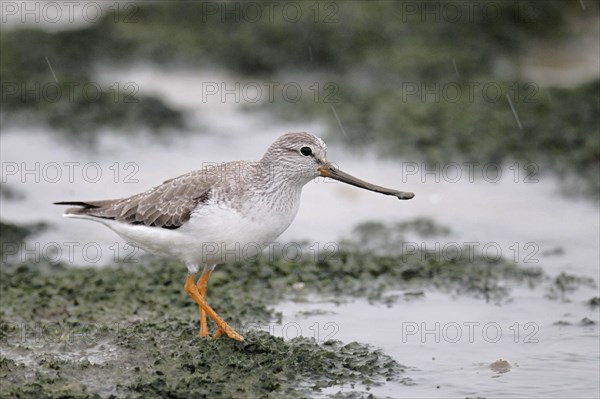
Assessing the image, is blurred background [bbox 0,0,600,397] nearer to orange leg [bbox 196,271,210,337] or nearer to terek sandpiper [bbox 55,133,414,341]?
orange leg [bbox 196,271,210,337]

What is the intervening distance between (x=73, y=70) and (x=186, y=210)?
9.09 metres

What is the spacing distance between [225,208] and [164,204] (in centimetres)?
73

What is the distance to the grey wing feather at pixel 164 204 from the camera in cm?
862

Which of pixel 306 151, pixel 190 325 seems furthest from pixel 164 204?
pixel 306 151

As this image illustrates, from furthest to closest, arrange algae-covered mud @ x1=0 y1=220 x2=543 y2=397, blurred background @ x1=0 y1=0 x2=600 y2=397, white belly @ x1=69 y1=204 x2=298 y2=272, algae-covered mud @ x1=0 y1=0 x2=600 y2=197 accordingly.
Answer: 1. algae-covered mud @ x1=0 y1=0 x2=600 y2=197
2. blurred background @ x1=0 y1=0 x2=600 y2=397
3. white belly @ x1=69 y1=204 x2=298 y2=272
4. algae-covered mud @ x1=0 y1=220 x2=543 y2=397

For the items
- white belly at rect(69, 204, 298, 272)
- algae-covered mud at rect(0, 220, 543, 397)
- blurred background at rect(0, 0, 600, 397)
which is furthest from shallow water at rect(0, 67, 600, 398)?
white belly at rect(69, 204, 298, 272)

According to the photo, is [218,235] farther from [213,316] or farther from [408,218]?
[408,218]

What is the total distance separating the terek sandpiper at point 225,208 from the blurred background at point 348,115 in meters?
1.54

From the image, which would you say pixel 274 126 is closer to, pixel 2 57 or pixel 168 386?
pixel 2 57

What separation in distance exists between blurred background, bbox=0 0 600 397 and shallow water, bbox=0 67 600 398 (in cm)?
3

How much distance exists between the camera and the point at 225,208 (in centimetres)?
837

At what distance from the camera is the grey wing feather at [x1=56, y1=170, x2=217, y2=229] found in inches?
340

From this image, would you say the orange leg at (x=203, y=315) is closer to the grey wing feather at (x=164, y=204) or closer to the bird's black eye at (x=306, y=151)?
the grey wing feather at (x=164, y=204)

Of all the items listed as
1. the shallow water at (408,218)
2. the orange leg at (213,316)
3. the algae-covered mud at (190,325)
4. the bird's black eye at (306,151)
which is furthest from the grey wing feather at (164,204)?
the shallow water at (408,218)
